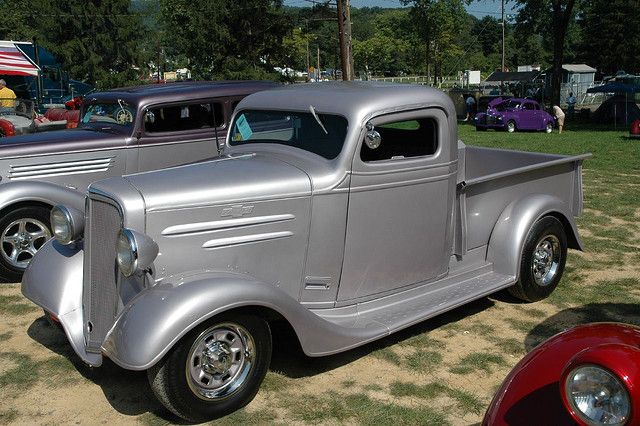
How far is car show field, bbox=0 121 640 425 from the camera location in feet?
13.0

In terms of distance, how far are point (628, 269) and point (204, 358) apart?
4714 mm

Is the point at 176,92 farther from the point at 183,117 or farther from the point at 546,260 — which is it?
the point at 546,260

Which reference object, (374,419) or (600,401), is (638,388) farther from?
(374,419)

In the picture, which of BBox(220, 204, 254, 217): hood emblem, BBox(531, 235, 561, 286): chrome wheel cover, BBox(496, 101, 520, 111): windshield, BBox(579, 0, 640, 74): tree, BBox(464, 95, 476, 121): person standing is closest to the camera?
BBox(220, 204, 254, 217): hood emblem

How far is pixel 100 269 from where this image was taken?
4086 millimetres

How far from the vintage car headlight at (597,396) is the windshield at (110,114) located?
617 centimetres

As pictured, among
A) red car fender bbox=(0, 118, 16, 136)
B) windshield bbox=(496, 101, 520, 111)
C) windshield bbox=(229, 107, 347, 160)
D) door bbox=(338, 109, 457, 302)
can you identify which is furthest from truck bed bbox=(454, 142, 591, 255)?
windshield bbox=(496, 101, 520, 111)

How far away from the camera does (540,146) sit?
18875 millimetres

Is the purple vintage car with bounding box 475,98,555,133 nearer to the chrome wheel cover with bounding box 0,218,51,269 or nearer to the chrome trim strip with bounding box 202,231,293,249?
the chrome wheel cover with bounding box 0,218,51,269

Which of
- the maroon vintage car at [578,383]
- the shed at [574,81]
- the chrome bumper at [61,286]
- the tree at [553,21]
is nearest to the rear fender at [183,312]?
the chrome bumper at [61,286]

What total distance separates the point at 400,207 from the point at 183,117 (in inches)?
153

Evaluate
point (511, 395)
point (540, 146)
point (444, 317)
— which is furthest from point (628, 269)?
point (540, 146)

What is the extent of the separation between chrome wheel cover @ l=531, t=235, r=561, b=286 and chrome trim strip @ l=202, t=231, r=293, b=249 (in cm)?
245

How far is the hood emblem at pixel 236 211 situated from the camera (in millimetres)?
4028
